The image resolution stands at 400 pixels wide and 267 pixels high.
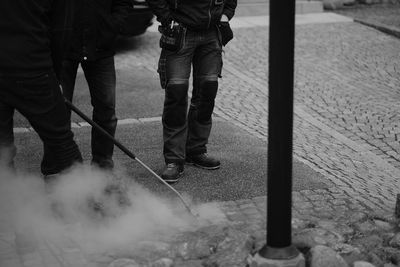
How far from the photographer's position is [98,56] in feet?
17.9

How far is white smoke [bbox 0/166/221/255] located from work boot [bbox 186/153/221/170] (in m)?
0.72

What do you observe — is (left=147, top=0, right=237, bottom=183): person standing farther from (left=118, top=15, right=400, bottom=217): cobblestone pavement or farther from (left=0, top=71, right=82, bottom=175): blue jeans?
(left=0, top=71, right=82, bottom=175): blue jeans

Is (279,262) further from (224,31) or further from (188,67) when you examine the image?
(224,31)

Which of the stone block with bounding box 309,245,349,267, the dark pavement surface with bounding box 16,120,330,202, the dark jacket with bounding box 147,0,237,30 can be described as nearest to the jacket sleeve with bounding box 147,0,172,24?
the dark jacket with bounding box 147,0,237,30

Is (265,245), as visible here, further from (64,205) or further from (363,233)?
(64,205)

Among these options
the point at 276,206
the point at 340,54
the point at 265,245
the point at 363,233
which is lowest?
the point at 340,54

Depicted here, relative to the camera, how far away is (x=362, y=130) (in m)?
7.59

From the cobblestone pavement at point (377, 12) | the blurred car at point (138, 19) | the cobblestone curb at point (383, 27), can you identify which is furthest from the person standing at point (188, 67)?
the cobblestone pavement at point (377, 12)

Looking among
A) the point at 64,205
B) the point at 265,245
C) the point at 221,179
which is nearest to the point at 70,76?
the point at 64,205

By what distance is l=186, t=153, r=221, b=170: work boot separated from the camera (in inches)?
245

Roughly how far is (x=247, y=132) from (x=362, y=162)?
1.21 metres

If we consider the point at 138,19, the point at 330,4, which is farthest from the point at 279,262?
the point at 330,4

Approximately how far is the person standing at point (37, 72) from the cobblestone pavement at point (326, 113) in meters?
0.64

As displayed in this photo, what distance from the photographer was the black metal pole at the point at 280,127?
12.5 ft
